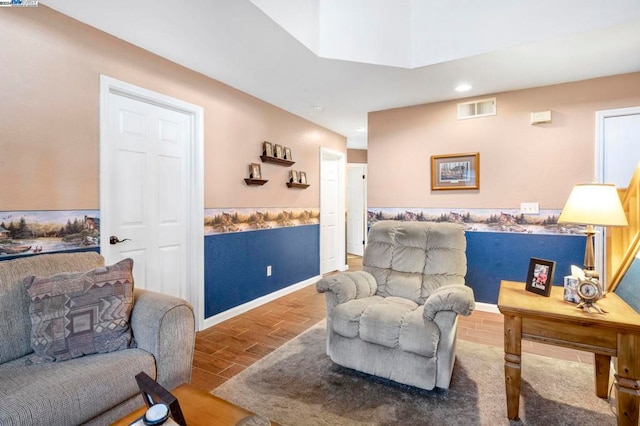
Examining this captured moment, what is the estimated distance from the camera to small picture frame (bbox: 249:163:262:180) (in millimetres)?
3486

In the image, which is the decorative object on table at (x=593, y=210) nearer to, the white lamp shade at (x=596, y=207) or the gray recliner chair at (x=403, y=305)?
the white lamp shade at (x=596, y=207)

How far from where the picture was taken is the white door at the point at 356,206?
256 inches

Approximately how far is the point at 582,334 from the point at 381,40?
254cm

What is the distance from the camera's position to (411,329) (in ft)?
6.21

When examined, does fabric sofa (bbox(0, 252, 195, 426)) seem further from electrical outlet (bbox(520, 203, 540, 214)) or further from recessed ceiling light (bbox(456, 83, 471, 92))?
electrical outlet (bbox(520, 203, 540, 214))

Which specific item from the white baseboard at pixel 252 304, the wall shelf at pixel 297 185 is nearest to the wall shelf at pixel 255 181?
the wall shelf at pixel 297 185

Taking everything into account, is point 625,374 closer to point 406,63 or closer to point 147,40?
point 406,63

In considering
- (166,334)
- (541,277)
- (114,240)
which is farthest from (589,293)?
(114,240)

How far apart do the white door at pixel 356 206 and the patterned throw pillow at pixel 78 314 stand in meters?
5.21

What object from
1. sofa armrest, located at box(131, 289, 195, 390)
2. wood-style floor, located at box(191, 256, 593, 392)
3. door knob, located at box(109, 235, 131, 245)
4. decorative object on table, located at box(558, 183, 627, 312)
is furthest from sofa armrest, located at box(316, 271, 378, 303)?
door knob, located at box(109, 235, 131, 245)

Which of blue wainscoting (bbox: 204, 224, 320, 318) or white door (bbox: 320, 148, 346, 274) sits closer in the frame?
blue wainscoting (bbox: 204, 224, 320, 318)

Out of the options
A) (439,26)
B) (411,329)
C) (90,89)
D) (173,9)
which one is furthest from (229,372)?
(439,26)

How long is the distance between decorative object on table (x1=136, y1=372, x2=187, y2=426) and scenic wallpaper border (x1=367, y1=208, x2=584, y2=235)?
135 inches

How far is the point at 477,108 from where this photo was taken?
3.54m
